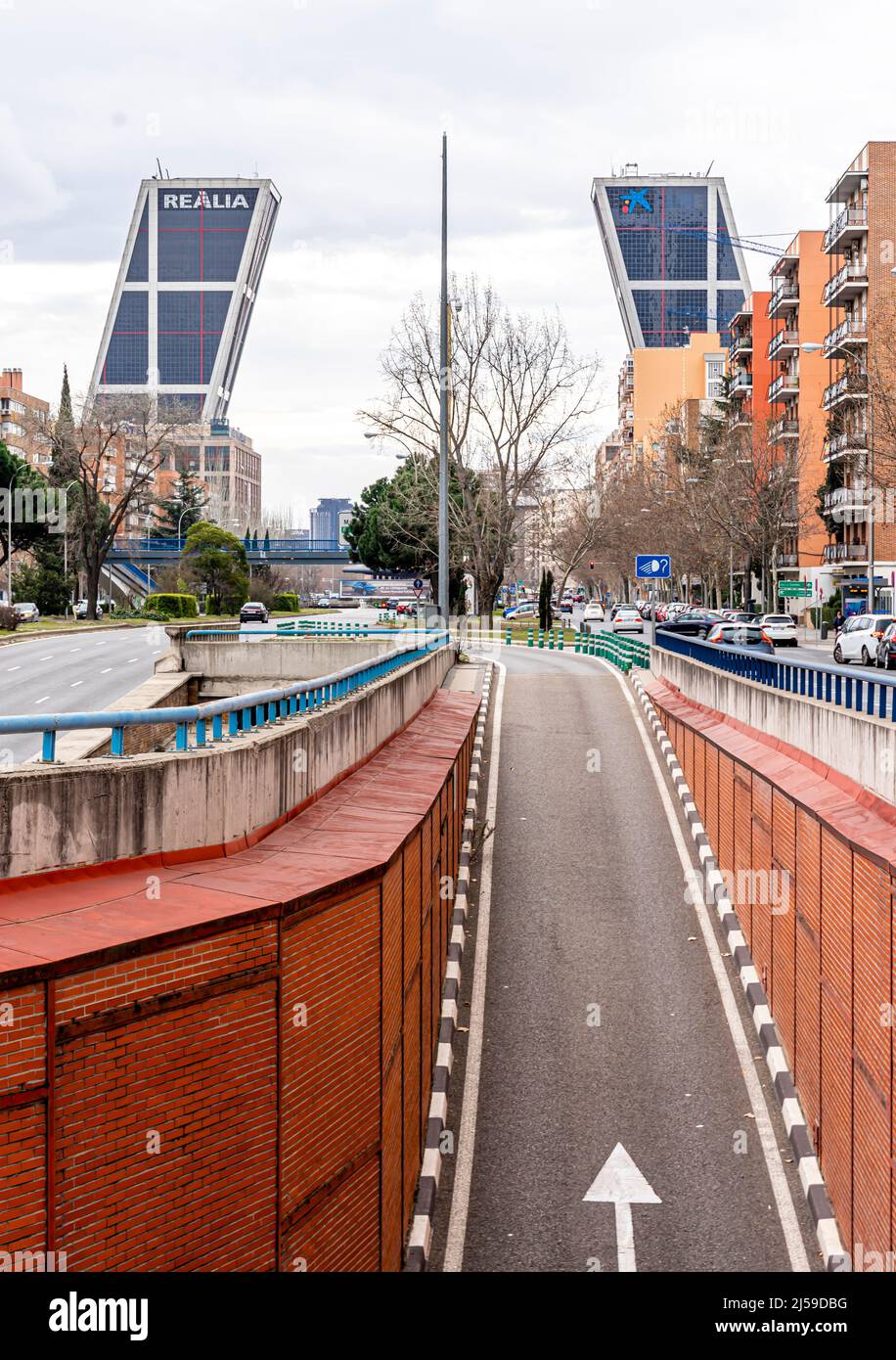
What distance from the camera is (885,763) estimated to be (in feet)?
35.7

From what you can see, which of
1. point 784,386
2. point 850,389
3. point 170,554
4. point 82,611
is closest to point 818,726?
point 850,389

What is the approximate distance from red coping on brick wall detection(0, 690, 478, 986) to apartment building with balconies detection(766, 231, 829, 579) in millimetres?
75527

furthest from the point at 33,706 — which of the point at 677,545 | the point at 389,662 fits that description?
the point at 677,545

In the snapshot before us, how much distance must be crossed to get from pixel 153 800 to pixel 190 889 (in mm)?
820

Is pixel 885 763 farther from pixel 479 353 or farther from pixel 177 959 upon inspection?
pixel 479 353

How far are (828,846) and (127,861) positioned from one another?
5.53m

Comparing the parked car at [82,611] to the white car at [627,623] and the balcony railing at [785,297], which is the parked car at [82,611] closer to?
the white car at [627,623]

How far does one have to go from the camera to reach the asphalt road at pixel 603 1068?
11.4 metres

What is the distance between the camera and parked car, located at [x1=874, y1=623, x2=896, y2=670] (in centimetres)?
4059

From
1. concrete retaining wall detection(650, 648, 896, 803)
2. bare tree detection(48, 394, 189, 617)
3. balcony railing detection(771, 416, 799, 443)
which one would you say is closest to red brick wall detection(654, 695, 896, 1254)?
concrete retaining wall detection(650, 648, 896, 803)

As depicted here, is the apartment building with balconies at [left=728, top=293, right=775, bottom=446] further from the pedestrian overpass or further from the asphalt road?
the asphalt road

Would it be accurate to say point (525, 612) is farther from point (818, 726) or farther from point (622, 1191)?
point (622, 1191)

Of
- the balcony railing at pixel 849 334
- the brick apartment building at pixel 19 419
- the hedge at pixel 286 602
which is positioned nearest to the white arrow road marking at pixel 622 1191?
the balcony railing at pixel 849 334

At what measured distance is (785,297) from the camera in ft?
291
